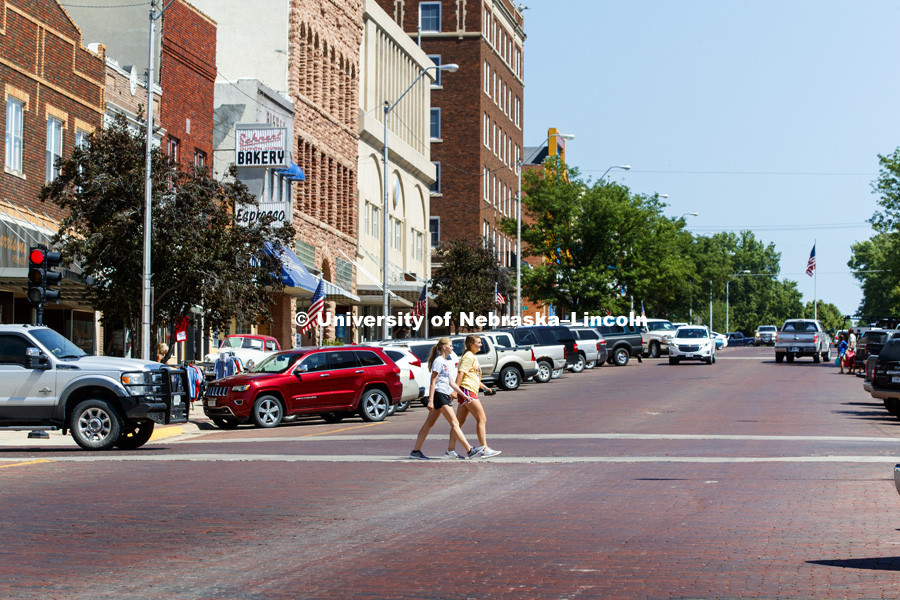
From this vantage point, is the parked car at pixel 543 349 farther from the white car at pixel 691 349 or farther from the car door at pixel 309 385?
the car door at pixel 309 385

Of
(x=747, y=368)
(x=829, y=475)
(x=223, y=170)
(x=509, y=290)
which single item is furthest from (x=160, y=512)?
(x=509, y=290)

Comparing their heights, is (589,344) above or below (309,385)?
above

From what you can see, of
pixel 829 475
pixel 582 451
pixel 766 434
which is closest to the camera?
pixel 829 475

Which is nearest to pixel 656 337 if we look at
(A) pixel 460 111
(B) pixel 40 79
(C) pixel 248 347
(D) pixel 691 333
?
(D) pixel 691 333

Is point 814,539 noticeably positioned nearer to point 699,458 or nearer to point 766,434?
point 699,458

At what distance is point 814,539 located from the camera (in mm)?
10625

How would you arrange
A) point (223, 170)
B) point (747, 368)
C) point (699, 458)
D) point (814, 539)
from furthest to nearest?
point (747, 368) → point (223, 170) → point (699, 458) → point (814, 539)

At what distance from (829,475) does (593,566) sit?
723 cm

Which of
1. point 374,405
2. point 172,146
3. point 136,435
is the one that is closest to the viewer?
point 136,435

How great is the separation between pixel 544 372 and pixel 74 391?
25.7m

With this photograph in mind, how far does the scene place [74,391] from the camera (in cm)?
1983

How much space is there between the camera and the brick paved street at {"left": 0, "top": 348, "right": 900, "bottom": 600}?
28.9ft

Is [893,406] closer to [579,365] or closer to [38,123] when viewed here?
[38,123]

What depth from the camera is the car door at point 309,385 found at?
2666 centimetres
